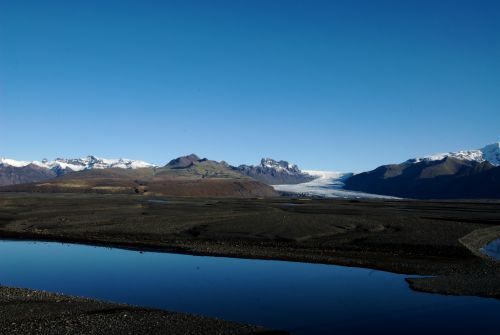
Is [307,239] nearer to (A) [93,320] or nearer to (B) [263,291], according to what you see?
(B) [263,291]

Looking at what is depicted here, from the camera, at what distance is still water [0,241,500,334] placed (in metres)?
23.0

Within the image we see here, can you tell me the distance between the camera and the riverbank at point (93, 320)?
68.7 ft

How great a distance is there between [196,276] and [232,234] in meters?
22.7

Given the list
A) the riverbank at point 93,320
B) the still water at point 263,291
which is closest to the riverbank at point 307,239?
the still water at point 263,291

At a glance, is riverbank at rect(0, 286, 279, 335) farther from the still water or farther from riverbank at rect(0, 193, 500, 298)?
riverbank at rect(0, 193, 500, 298)

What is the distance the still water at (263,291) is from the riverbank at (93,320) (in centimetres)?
162

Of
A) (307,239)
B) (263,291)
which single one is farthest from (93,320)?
(307,239)

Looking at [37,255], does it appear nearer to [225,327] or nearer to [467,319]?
[225,327]

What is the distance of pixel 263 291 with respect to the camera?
29312 mm

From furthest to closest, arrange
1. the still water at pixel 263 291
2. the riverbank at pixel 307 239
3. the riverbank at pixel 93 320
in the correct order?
1. the riverbank at pixel 307 239
2. the still water at pixel 263 291
3. the riverbank at pixel 93 320

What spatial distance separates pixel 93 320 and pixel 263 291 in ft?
35.1

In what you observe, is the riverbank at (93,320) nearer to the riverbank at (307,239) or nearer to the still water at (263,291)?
the still water at (263,291)

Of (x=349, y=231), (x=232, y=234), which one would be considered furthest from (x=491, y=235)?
(x=232, y=234)

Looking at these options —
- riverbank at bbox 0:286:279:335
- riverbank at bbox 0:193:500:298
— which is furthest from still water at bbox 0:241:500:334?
riverbank at bbox 0:193:500:298
